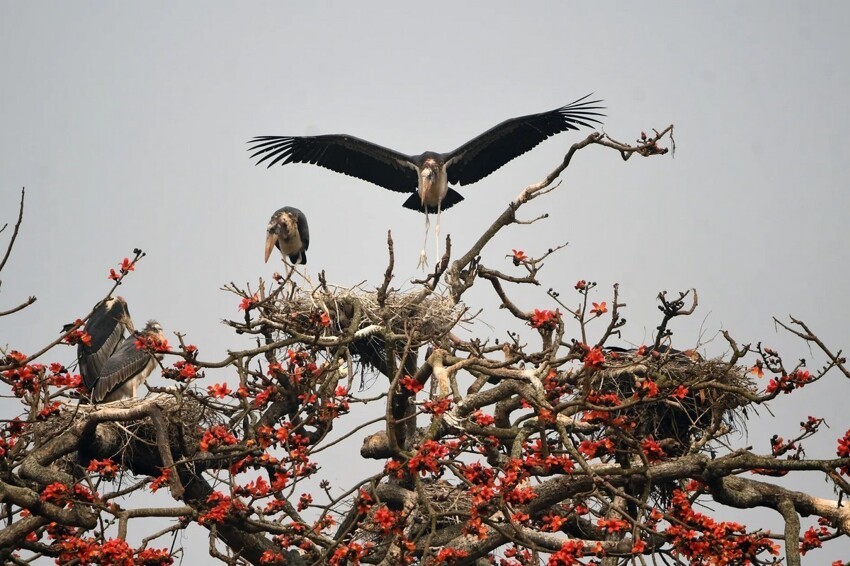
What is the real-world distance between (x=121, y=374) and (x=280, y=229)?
2932 millimetres

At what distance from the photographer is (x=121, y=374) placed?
1002cm

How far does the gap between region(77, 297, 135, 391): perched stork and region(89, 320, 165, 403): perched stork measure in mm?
71

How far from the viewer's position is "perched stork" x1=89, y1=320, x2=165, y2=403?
32.8 ft

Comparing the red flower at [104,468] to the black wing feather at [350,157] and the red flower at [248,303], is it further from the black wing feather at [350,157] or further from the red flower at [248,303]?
the black wing feather at [350,157]

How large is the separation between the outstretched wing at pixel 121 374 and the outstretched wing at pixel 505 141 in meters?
3.71

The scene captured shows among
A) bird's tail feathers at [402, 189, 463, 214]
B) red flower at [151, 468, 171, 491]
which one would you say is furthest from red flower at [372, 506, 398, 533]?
bird's tail feathers at [402, 189, 463, 214]

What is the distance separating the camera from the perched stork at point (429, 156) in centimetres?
1158

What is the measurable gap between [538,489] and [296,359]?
1.64 metres

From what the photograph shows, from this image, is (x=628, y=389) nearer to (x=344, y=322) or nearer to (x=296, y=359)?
(x=344, y=322)

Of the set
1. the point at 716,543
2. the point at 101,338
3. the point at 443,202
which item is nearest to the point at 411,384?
the point at 716,543

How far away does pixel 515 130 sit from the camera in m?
11.7

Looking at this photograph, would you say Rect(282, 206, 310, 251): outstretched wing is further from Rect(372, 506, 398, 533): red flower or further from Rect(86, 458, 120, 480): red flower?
Rect(372, 506, 398, 533): red flower

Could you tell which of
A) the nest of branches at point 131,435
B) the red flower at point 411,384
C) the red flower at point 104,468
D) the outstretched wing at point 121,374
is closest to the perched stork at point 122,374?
the outstretched wing at point 121,374

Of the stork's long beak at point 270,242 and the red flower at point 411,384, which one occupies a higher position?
the stork's long beak at point 270,242
